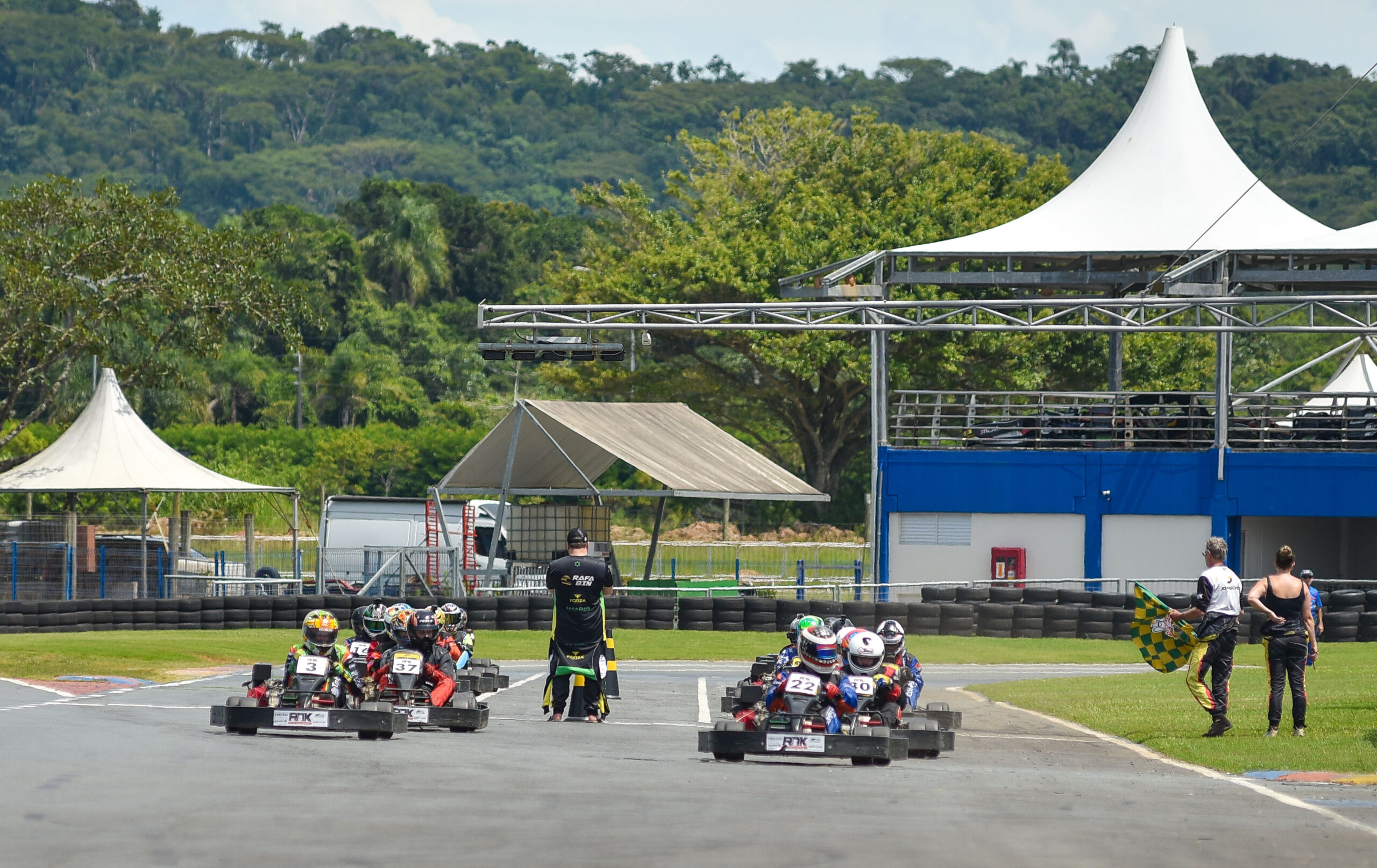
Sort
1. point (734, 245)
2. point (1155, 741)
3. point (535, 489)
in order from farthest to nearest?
point (734, 245) → point (535, 489) → point (1155, 741)

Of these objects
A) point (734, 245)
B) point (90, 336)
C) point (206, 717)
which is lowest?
point (206, 717)

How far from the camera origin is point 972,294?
2178 inches

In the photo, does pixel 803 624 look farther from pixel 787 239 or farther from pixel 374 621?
pixel 787 239

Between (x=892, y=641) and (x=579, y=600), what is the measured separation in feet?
10.4

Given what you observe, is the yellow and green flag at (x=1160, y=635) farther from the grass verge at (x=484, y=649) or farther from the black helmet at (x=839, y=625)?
the grass verge at (x=484, y=649)

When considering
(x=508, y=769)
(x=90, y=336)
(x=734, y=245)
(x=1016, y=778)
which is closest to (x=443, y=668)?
(x=508, y=769)

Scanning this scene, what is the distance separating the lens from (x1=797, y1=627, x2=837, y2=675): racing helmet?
13570 mm

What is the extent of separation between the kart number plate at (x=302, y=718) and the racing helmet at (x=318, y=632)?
92 centimetres

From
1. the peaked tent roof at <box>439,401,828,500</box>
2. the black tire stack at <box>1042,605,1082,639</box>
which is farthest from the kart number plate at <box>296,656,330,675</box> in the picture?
the black tire stack at <box>1042,605,1082,639</box>

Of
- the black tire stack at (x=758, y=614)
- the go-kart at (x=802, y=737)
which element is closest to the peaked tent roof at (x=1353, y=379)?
the black tire stack at (x=758, y=614)

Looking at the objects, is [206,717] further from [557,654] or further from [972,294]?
[972,294]

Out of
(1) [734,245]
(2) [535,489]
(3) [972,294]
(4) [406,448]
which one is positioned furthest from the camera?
(4) [406,448]

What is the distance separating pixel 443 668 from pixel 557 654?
1.17 meters

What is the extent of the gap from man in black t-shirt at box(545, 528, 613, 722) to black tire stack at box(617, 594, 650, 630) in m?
15.4
